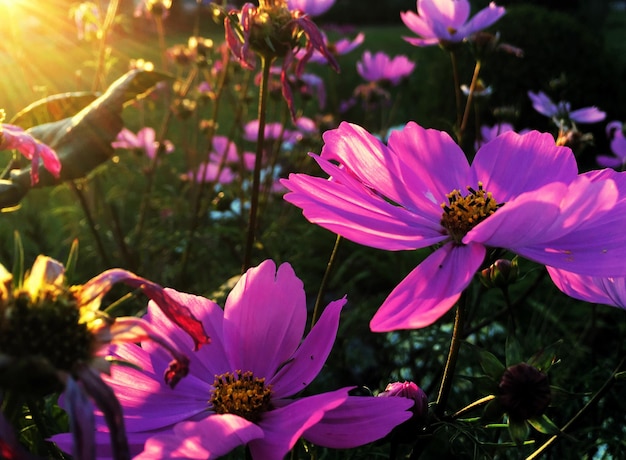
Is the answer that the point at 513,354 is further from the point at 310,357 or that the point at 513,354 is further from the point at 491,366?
the point at 310,357

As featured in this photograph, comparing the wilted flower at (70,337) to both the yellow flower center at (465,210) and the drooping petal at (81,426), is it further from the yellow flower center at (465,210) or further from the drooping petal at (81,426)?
the yellow flower center at (465,210)

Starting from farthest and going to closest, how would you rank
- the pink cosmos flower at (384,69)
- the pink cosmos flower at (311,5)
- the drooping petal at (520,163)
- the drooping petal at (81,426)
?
the pink cosmos flower at (384,69) → the pink cosmos flower at (311,5) → the drooping petal at (520,163) → the drooping petal at (81,426)

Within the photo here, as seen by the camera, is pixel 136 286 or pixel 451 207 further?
pixel 451 207

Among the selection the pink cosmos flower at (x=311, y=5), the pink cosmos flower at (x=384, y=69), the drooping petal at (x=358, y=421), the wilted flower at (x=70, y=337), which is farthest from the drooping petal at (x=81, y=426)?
the pink cosmos flower at (x=384, y=69)

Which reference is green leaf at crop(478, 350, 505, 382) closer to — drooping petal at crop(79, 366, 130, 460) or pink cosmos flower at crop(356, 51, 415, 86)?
drooping petal at crop(79, 366, 130, 460)

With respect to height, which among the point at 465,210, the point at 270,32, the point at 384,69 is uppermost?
the point at 270,32

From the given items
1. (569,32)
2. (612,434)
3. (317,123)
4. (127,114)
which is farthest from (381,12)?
(612,434)

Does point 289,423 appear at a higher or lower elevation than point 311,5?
lower

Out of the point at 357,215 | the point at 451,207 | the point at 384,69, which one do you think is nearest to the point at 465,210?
the point at 451,207
